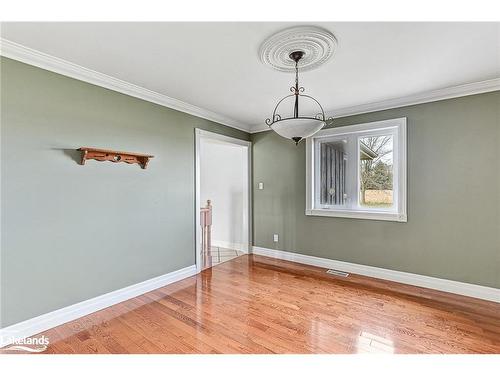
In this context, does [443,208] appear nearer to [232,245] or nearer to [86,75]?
[232,245]

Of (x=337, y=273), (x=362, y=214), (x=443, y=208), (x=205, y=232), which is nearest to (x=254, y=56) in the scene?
(x=362, y=214)

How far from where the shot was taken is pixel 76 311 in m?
2.33

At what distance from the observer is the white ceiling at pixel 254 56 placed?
1749 mm

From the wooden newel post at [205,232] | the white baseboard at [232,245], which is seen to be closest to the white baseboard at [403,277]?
the white baseboard at [232,245]

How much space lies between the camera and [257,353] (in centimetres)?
183

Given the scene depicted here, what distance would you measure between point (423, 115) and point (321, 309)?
2.69 meters

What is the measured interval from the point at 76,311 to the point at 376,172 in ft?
13.0

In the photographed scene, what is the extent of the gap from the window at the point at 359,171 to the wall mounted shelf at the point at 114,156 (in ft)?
8.26

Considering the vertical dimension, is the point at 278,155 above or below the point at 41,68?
→ below

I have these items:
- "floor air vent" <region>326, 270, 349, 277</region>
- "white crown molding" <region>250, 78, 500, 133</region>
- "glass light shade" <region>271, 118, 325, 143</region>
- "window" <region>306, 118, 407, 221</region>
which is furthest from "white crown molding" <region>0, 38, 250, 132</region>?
"floor air vent" <region>326, 270, 349, 277</region>

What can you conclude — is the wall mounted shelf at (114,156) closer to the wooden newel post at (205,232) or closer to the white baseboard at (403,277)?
the wooden newel post at (205,232)

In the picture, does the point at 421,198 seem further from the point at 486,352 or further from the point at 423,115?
the point at 486,352
